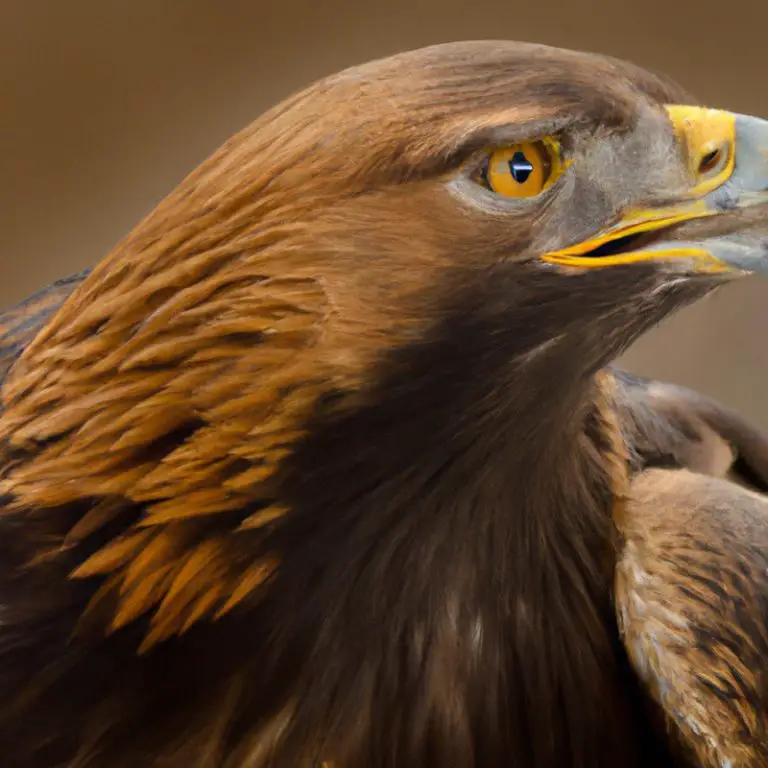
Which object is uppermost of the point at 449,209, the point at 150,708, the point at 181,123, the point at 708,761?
the point at 181,123

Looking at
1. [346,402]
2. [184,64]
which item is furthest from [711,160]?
[184,64]

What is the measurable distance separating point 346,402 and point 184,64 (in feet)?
2.92

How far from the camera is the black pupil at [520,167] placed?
20.1 inches

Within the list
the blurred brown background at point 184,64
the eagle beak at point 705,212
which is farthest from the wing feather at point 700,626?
the blurred brown background at point 184,64

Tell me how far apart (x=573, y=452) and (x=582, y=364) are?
4.4 inches

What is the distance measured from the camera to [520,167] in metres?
0.51

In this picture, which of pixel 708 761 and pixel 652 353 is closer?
pixel 708 761

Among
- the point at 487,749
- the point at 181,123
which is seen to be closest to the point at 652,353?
the point at 181,123

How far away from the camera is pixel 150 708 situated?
0.59 metres

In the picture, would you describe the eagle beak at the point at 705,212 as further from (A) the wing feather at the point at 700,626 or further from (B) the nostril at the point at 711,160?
(A) the wing feather at the point at 700,626

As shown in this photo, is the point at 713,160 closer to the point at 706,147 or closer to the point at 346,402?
the point at 706,147

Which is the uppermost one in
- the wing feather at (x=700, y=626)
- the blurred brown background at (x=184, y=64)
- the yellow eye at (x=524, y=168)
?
the blurred brown background at (x=184, y=64)

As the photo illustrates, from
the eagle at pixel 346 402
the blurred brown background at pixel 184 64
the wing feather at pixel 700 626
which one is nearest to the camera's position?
the eagle at pixel 346 402

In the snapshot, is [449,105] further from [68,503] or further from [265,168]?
[68,503]
